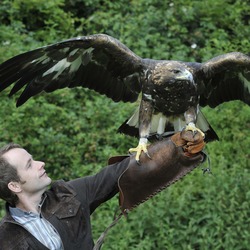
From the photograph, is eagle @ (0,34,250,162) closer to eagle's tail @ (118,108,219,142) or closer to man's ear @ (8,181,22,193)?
eagle's tail @ (118,108,219,142)

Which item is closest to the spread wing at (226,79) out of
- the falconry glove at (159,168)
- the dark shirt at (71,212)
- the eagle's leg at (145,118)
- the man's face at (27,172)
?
the eagle's leg at (145,118)

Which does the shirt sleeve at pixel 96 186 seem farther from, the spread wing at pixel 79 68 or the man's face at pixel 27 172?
the spread wing at pixel 79 68

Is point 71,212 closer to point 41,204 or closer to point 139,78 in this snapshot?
point 41,204

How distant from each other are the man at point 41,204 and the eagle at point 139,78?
0.99 meters

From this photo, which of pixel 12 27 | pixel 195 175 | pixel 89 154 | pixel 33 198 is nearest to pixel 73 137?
pixel 89 154

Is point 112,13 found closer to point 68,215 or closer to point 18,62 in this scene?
point 18,62

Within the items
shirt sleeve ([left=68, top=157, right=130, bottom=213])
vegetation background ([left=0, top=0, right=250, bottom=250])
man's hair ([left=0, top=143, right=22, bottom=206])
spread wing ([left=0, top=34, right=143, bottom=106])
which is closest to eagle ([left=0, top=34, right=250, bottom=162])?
spread wing ([left=0, top=34, right=143, bottom=106])

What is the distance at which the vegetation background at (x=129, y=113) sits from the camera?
606cm

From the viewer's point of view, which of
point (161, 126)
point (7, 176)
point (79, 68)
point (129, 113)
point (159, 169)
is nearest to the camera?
point (7, 176)

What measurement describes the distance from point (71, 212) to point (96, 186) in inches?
8.2

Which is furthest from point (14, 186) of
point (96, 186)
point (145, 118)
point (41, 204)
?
point (145, 118)

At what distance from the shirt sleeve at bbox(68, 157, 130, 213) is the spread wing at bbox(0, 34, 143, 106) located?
1.35m

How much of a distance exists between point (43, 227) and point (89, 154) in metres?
4.02

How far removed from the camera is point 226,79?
17.5ft
